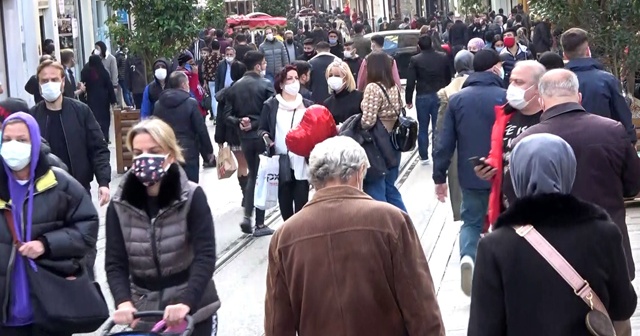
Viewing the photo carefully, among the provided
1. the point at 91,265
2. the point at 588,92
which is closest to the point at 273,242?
the point at 91,265

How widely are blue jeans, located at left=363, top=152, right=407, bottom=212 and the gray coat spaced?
12.6m

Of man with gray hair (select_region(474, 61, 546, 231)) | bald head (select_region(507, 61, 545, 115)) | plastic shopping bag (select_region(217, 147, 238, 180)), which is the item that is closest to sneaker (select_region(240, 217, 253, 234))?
plastic shopping bag (select_region(217, 147, 238, 180))

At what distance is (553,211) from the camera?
16.0 feet

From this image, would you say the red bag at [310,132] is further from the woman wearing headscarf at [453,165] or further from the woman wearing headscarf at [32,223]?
the woman wearing headscarf at [32,223]

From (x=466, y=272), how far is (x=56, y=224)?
3702mm

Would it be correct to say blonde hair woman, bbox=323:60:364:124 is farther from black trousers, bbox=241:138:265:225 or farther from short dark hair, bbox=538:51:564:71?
short dark hair, bbox=538:51:564:71

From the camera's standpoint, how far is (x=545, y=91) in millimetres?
7043

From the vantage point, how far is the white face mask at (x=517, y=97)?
8312 millimetres

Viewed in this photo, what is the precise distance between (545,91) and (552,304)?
7.74 ft

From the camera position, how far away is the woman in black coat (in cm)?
2205

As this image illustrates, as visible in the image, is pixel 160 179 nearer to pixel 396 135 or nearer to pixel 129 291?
pixel 129 291

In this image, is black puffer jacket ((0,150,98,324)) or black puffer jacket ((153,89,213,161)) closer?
black puffer jacket ((0,150,98,324))

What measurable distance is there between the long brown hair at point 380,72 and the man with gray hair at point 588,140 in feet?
16.2

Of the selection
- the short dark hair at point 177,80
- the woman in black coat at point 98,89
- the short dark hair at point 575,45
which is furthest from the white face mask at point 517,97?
the woman in black coat at point 98,89
